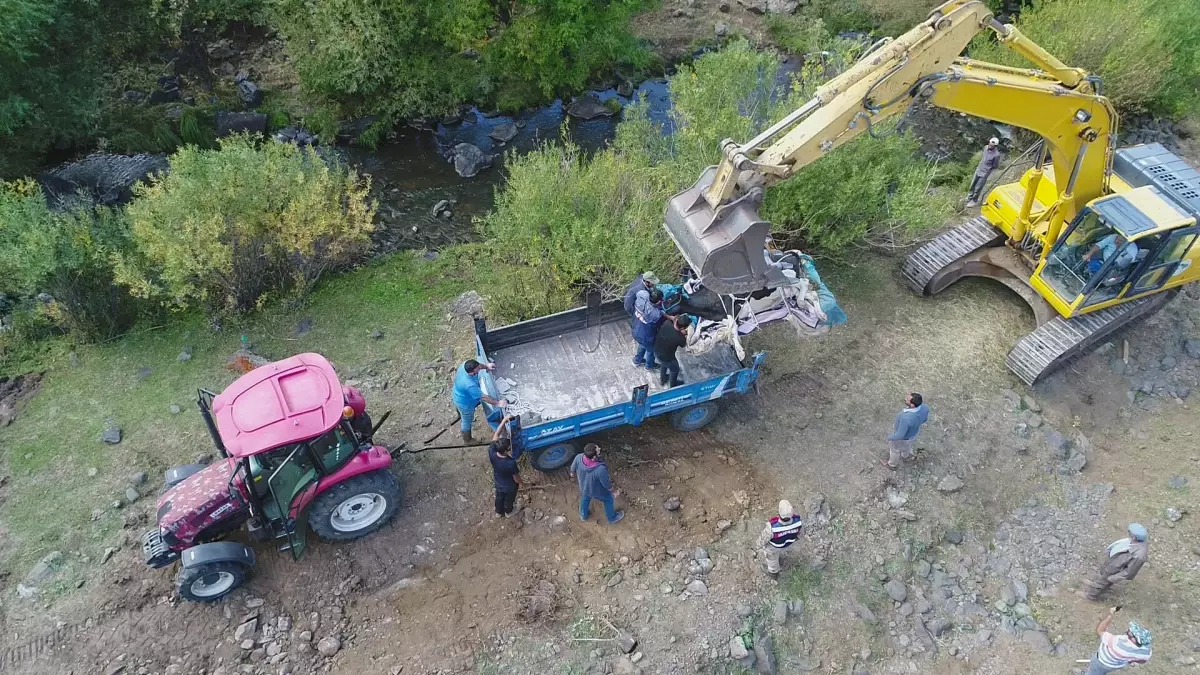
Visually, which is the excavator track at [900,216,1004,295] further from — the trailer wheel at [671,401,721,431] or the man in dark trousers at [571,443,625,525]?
the man in dark trousers at [571,443,625,525]

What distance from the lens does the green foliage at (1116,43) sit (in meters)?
14.6

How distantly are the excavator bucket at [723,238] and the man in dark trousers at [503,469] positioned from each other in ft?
9.50

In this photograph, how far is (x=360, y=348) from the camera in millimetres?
11156

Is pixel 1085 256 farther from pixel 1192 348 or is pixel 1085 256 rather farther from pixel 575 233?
pixel 575 233

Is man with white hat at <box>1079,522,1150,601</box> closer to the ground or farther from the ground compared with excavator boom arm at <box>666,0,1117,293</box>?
closer to the ground

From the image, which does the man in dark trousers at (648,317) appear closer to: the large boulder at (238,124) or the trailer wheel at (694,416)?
the trailer wheel at (694,416)

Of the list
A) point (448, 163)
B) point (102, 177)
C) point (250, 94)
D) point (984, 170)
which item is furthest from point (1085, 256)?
point (102, 177)

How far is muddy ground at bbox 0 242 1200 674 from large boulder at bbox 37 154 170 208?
28.2ft

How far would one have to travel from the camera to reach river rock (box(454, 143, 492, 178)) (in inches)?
651

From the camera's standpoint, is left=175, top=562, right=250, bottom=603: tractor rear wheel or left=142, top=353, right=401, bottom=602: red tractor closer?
left=142, top=353, right=401, bottom=602: red tractor

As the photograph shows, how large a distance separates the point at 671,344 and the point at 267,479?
188 inches

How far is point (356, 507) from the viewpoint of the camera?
335 inches

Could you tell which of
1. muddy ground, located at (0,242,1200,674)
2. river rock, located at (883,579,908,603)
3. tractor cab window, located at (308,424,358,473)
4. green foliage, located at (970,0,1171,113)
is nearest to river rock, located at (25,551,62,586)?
muddy ground, located at (0,242,1200,674)

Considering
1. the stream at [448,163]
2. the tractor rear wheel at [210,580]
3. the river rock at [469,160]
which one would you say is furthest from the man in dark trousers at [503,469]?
the river rock at [469,160]
